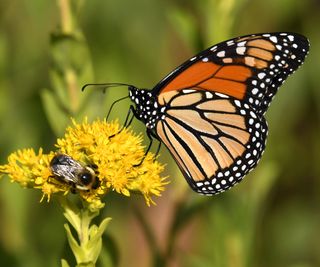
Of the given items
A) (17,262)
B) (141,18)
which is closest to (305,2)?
(141,18)

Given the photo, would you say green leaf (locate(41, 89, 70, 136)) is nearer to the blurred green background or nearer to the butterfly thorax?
the butterfly thorax

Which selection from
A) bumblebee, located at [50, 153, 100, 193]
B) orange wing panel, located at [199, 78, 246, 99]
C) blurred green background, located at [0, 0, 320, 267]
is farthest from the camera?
blurred green background, located at [0, 0, 320, 267]

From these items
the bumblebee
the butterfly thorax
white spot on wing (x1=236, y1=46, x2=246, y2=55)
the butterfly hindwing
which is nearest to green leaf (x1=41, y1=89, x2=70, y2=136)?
the butterfly thorax

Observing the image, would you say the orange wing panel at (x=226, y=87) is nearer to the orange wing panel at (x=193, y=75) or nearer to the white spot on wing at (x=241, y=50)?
the orange wing panel at (x=193, y=75)

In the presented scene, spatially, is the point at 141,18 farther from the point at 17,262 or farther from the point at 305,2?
the point at 17,262

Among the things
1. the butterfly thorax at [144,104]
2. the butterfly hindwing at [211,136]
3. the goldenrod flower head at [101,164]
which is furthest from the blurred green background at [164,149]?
the goldenrod flower head at [101,164]

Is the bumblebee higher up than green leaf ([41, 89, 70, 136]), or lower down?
lower down
